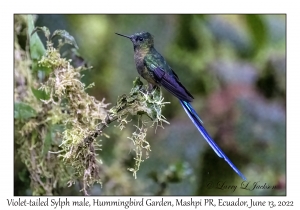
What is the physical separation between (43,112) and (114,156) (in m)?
0.42

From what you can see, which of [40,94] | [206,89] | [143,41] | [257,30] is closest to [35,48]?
[40,94]

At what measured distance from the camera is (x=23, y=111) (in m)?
1.47

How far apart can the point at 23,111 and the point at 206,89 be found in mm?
859

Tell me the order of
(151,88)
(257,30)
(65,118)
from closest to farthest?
1. (151,88)
2. (65,118)
3. (257,30)

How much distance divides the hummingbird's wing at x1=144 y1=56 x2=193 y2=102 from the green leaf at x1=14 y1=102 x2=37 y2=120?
36cm

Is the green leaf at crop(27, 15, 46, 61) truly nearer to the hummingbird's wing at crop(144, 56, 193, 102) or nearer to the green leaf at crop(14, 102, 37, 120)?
the green leaf at crop(14, 102, 37, 120)

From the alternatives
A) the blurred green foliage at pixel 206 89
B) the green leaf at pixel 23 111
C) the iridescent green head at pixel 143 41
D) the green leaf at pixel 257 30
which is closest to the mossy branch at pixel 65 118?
the green leaf at pixel 23 111

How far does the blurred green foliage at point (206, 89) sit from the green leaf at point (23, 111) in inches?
13.5

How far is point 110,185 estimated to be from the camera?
180cm

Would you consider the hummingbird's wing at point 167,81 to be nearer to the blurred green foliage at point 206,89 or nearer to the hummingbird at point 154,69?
the hummingbird at point 154,69

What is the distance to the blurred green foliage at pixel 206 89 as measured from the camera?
1.84 meters

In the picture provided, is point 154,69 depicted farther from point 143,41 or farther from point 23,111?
point 23,111
